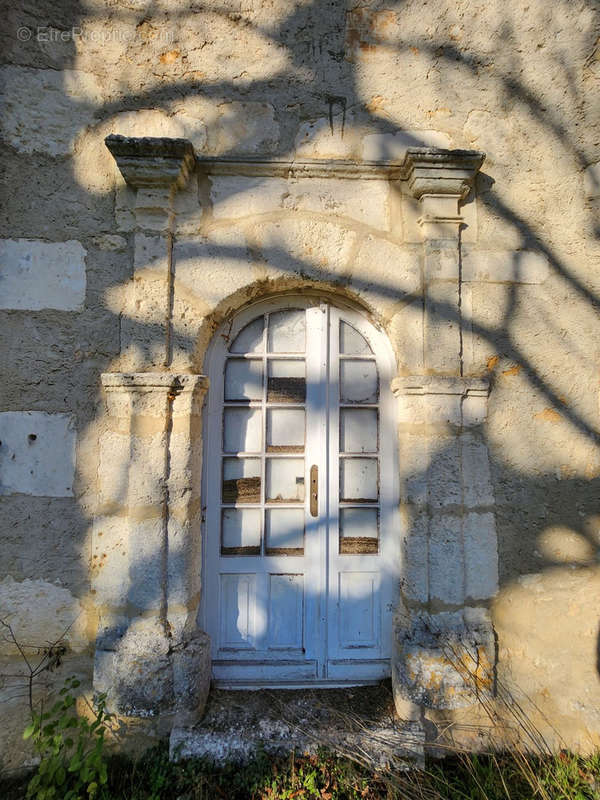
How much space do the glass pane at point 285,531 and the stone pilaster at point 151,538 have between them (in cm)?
39

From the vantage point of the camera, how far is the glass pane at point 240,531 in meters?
2.50

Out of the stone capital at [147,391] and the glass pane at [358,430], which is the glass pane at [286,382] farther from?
the stone capital at [147,391]

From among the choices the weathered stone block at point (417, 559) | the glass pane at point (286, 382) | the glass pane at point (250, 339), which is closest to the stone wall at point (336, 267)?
the weathered stone block at point (417, 559)

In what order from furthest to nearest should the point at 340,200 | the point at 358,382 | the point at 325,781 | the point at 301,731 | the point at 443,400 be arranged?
the point at 358,382 → the point at 340,200 → the point at 443,400 → the point at 301,731 → the point at 325,781

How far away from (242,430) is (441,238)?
1.45m

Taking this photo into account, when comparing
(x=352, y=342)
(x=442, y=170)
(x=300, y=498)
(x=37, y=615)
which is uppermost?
(x=442, y=170)

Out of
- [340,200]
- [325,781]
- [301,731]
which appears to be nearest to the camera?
[325,781]

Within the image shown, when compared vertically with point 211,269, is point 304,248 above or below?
above

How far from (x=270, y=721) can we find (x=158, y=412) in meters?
1.55

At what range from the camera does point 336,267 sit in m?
2.43

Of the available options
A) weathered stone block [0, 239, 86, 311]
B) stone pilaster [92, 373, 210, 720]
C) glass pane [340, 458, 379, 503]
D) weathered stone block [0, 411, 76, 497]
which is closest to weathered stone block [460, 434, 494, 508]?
glass pane [340, 458, 379, 503]

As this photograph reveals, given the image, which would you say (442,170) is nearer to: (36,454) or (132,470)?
(132,470)

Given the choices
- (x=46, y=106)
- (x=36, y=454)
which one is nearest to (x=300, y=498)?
(x=36, y=454)

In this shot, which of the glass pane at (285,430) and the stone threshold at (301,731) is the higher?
the glass pane at (285,430)
